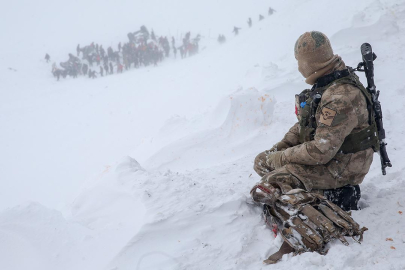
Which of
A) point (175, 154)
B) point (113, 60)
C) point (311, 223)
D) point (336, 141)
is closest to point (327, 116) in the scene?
point (336, 141)

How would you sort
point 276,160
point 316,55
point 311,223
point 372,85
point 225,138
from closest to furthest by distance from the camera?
point 311,223 → point 316,55 → point 372,85 → point 276,160 → point 225,138

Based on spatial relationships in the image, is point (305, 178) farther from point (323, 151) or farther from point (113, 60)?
point (113, 60)

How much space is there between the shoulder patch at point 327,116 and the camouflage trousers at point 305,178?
1.68 feet

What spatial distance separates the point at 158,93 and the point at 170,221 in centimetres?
1318

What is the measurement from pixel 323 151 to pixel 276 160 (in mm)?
569

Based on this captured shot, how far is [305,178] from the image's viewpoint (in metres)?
2.62

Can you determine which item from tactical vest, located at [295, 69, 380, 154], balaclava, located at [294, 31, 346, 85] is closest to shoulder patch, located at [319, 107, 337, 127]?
tactical vest, located at [295, 69, 380, 154]

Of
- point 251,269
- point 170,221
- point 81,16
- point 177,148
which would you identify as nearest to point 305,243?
point 251,269

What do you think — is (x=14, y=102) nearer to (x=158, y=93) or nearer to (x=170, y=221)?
(x=158, y=93)

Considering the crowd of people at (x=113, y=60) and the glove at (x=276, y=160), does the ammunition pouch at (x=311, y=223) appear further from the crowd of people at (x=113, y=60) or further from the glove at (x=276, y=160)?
the crowd of people at (x=113, y=60)

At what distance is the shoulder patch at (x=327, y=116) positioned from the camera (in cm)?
225

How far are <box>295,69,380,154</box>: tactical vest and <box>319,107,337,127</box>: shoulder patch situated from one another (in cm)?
17

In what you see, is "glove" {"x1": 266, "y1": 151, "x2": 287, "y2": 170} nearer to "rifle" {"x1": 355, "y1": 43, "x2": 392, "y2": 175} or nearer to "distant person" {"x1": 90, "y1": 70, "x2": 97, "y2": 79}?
"rifle" {"x1": 355, "y1": 43, "x2": 392, "y2": 175}

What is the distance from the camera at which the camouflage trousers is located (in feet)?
8.47
